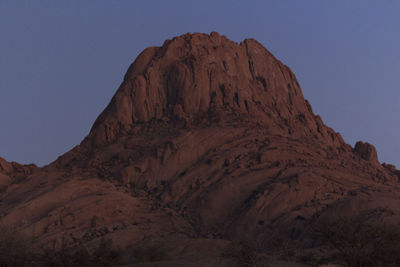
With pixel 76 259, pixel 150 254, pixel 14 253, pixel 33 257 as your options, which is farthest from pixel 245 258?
pixel 14 253

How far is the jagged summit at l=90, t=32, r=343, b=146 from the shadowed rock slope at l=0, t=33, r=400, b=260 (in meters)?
0.19

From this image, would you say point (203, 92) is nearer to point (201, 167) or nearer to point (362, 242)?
point (201, 167)

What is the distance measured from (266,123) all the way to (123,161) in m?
19.9

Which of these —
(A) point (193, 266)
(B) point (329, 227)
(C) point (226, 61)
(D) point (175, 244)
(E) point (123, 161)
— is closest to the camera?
(A) point (193, 266)

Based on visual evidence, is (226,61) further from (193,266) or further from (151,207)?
(193,266)

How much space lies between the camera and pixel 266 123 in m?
86.2

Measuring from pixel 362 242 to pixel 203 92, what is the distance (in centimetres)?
4785

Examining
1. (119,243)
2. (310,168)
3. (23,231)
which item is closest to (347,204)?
(310,168)

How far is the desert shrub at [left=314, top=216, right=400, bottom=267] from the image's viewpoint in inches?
1735

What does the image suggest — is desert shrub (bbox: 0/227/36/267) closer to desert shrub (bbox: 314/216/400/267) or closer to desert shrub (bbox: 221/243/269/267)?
desert shrub (bbox: 221/243/269/267)

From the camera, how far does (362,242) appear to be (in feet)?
147

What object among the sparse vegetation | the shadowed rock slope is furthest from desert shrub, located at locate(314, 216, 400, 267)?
the sparse vegetation

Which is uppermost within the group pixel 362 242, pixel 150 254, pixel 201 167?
pixel 201 167

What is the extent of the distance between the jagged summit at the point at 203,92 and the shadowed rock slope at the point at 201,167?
0.19 metres
